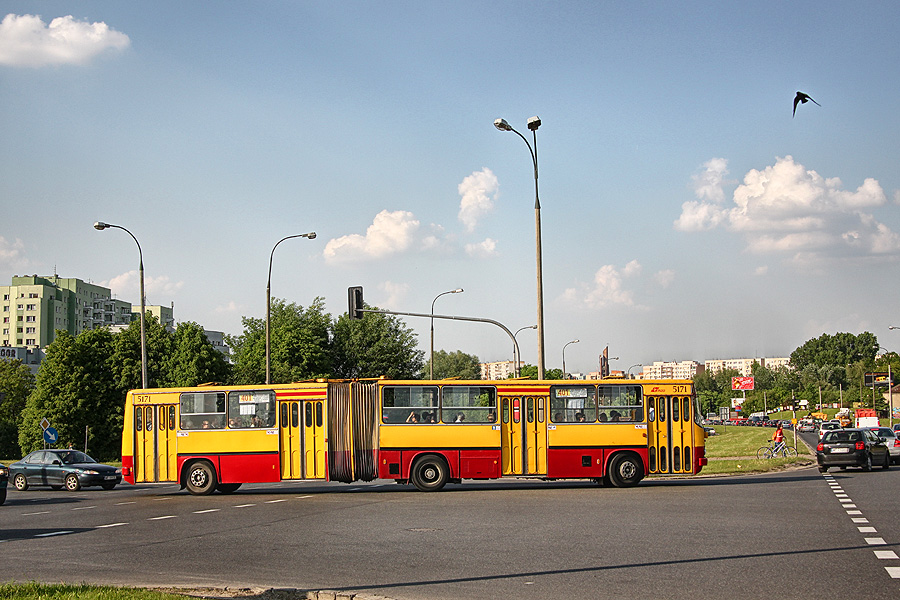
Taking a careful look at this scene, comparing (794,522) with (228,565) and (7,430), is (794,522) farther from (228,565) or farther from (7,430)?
(7,430)

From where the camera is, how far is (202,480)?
24094 mm

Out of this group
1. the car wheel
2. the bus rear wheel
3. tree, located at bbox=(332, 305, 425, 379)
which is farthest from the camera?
tree, located at bbox=(332, 305, 425, 379)

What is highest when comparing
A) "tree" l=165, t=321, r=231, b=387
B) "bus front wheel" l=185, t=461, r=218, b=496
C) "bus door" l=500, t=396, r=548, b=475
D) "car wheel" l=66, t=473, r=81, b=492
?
"tree" l=165, t=321, r=231, b=387

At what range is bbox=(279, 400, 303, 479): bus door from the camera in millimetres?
23797

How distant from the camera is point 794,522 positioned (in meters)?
14.7

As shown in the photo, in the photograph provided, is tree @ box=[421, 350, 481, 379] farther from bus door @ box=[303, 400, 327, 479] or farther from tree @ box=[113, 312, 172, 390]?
bus door @ box=[303, 400, 327, 479]

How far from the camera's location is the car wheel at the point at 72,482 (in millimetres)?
29281

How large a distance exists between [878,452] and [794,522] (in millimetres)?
19529

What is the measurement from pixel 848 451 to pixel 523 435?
1309cm

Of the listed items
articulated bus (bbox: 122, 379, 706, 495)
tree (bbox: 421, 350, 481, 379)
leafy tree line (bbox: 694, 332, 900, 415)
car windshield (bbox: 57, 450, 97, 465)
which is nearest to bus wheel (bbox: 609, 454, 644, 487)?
articulated bus (bbox: 122, 379, 706, 495)

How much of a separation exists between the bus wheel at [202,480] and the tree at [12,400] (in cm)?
6898

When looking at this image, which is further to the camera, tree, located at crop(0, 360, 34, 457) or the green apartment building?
the green apartment building

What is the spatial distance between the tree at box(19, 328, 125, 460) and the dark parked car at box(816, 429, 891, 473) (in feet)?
161

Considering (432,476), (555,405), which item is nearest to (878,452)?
(555,405)
